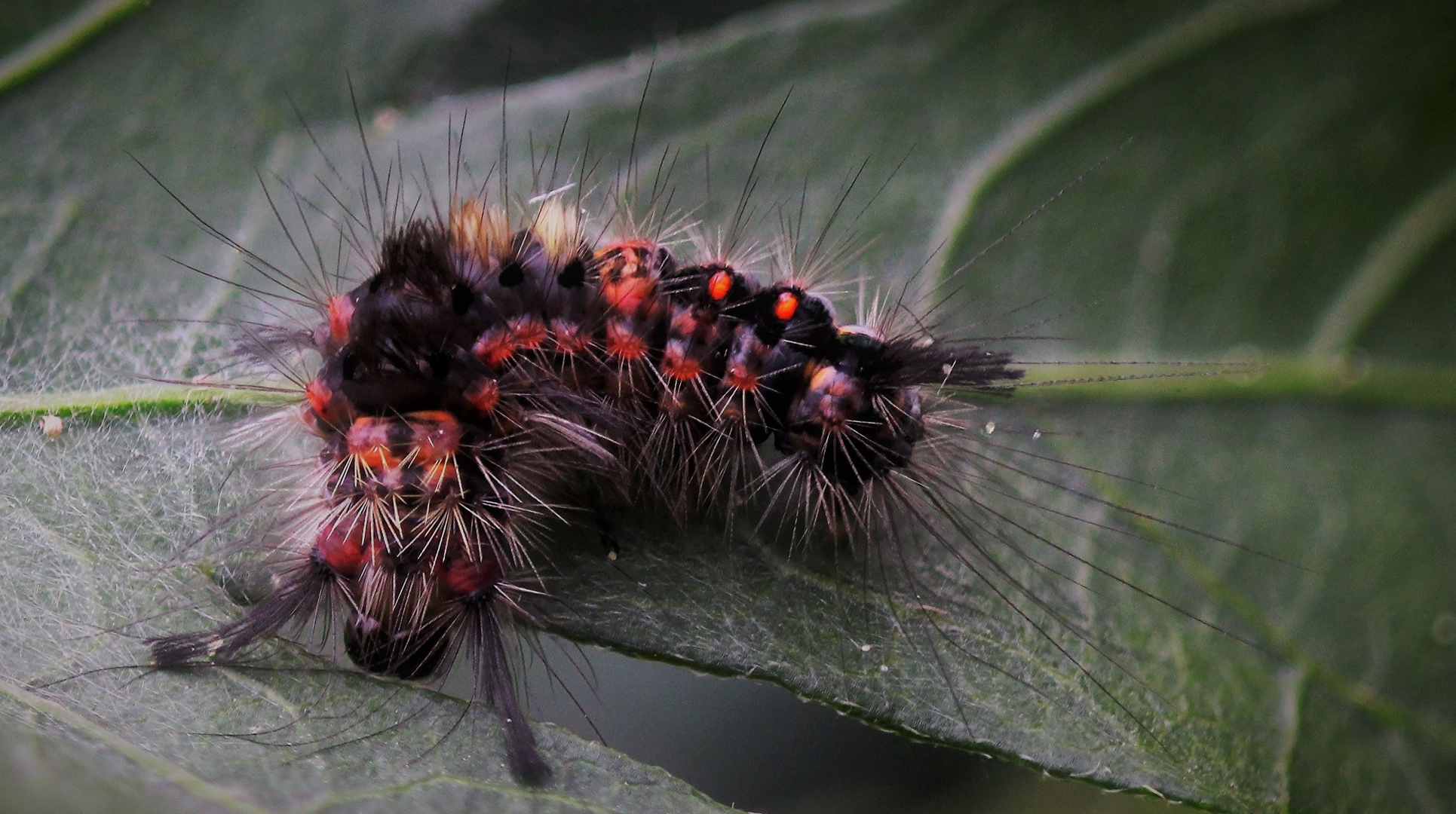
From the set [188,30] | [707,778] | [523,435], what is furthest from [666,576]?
[188,30]

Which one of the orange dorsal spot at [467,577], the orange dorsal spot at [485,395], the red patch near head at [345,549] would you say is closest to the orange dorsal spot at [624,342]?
the orange dorsal spot at [485,395]

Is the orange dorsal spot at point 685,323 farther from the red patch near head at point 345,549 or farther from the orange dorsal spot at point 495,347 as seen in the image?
the red patch near head at point 345,549

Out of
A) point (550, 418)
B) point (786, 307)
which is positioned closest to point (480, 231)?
point (550, 418)

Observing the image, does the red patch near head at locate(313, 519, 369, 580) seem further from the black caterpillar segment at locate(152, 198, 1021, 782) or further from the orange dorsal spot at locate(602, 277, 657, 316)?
the orange dorsal spot at locate(602, 277, 657, 316)

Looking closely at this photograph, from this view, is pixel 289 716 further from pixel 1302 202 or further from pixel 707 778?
pixel 1302 202

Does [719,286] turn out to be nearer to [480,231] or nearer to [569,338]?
[569,338]

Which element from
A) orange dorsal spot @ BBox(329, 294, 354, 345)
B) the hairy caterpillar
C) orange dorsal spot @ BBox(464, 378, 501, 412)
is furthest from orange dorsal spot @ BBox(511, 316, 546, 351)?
orange dorsal spot @ BBox(329, 294, 354, 345)
